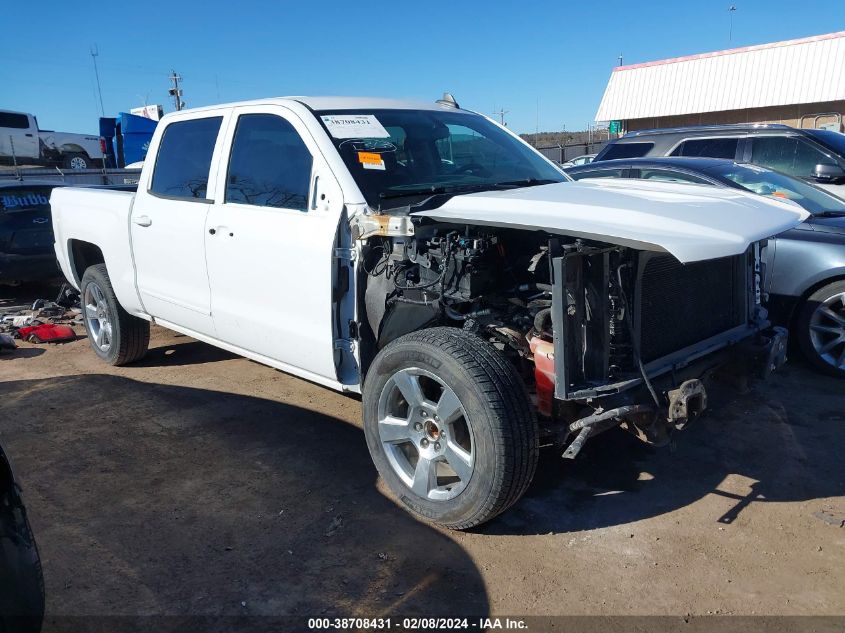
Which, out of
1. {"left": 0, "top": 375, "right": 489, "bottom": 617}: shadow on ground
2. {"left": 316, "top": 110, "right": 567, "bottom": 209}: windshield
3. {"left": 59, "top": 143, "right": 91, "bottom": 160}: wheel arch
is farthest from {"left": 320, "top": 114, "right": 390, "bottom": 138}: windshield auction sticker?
{"left": 59, "top": 143, "right": 91, "bottom": 160}: wheel arch

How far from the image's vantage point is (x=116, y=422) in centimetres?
464

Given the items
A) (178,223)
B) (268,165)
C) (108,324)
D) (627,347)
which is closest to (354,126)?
(268,165)

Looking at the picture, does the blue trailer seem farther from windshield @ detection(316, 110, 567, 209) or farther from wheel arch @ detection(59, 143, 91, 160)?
windshield @ detection(316, 110, 567, 209)

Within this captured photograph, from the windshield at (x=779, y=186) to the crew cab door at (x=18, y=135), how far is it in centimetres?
2582

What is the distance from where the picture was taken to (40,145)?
2570 centimetres

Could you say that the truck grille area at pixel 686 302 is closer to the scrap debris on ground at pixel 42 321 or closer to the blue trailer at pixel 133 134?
the scrap debris on ground at pixel 42 321

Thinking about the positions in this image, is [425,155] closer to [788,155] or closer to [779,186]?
[779,186]

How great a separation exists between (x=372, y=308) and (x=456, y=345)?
2.24 ft

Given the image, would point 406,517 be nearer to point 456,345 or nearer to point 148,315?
point 456,345

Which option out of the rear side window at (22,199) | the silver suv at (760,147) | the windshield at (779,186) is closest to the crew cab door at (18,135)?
the rear side window at (22,199)

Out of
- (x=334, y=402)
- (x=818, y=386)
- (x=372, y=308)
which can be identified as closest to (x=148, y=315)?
(x=334, y=402)

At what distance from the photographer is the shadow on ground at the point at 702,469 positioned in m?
3.37

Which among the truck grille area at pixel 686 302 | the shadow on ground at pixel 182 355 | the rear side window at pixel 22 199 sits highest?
the rear side window at pixel 22 199

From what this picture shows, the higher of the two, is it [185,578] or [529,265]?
[529,265]
